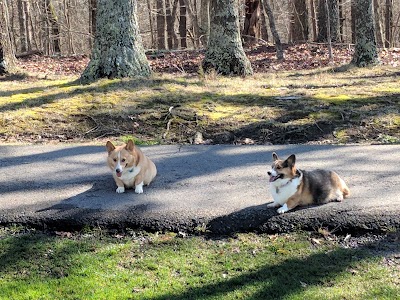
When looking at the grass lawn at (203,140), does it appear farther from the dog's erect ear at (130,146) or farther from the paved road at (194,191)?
the dog's erect ear at (130,146)

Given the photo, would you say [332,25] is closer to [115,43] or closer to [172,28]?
[172,28]

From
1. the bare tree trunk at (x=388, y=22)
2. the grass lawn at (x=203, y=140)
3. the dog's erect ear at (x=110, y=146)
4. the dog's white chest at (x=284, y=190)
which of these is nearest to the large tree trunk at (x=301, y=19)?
the bare tree trunk at (x=388, y=22)

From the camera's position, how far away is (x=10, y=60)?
14.1 meters

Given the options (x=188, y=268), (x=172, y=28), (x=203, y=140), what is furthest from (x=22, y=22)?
(x=188, y=268)

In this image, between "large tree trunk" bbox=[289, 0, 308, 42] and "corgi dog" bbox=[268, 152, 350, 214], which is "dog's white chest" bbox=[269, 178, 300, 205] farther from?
"large tree trunk" bbox=[289, 0, 308, 42]

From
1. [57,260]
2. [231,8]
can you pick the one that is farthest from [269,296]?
[231,8]

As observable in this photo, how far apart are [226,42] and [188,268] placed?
9857mm

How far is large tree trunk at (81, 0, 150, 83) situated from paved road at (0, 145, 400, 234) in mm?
3824

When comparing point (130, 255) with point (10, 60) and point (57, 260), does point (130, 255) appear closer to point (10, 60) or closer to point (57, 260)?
point (57, 260)

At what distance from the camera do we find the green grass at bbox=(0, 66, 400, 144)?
30.7 feet

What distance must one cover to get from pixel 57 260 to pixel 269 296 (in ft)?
6.74

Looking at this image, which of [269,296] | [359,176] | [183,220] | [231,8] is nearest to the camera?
[269,296]

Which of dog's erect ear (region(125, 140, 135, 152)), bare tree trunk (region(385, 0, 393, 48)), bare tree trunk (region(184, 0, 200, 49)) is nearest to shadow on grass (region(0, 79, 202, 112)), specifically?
dog's erect ear (region(125, 140, 135, 152))

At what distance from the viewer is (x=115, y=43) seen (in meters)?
11.7
